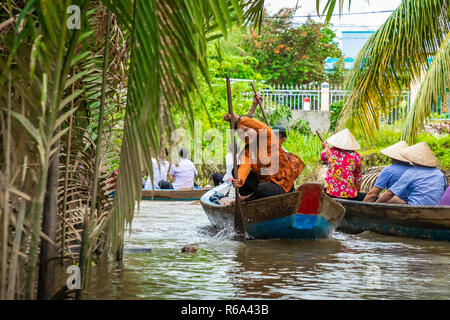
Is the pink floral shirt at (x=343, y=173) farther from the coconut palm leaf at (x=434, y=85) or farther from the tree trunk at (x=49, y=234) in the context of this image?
the tree trunk at (x=49, y=234)

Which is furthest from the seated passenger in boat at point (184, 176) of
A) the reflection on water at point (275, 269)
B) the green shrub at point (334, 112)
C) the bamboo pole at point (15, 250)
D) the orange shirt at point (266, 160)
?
the bamboo pole at point (15, 250)

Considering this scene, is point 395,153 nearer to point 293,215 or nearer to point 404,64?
point 293,215

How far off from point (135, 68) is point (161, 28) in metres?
0.32

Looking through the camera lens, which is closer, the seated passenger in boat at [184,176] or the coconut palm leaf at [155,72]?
the coconut palm leaf at [155,72]

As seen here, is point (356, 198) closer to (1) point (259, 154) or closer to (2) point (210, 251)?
(1) point (259, 154)

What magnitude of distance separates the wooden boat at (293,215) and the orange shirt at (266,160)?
1.50ft

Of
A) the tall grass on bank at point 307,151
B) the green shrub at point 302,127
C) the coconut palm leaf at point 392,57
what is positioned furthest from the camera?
the green shrub at point 302,127

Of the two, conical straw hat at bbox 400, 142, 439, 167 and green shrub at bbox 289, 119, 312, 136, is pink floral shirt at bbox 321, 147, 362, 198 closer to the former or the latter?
conical straw hat at bbox 400, 142, 439, 167

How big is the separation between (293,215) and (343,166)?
2.15m

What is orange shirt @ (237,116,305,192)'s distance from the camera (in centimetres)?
841

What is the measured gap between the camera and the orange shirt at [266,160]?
331 inches

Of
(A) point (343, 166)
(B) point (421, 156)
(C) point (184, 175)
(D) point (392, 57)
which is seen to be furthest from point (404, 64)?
(C) point (184, 175)

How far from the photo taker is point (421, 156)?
9094 millimetres
